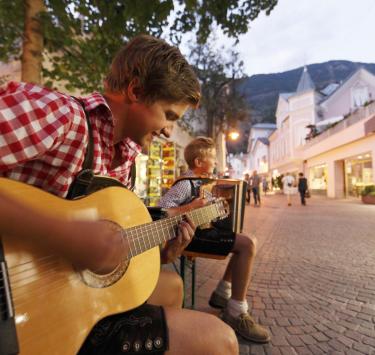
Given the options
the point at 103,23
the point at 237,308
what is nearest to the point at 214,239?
the point at 237,308

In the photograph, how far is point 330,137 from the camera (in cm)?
2336

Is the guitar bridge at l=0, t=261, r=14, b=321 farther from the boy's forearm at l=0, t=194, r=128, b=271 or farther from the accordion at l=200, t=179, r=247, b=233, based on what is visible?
the accordion at l=200, t=179, r=247, b=233

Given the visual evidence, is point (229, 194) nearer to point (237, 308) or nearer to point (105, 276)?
point (237, 308)

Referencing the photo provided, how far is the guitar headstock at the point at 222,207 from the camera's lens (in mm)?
2264

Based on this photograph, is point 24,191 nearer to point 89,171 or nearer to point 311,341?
point 89,171

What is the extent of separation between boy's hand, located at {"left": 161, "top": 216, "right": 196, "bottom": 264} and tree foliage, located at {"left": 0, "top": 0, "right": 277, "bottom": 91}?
10.3 ft

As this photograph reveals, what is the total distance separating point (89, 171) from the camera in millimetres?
1085

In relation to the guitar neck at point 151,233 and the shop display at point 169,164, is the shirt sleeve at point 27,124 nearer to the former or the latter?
the guitar neck at point 151,233

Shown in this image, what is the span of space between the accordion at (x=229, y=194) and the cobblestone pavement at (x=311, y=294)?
0.97 meters

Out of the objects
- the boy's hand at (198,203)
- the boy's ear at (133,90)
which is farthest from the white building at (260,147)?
the boy's ear at (133,90)

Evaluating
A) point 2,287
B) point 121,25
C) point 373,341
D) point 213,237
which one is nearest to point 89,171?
point 2,287

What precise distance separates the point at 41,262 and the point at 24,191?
0.81 feet

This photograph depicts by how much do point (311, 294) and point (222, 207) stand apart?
185 centimetres

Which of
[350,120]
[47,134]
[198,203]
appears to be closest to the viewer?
[47,134]
